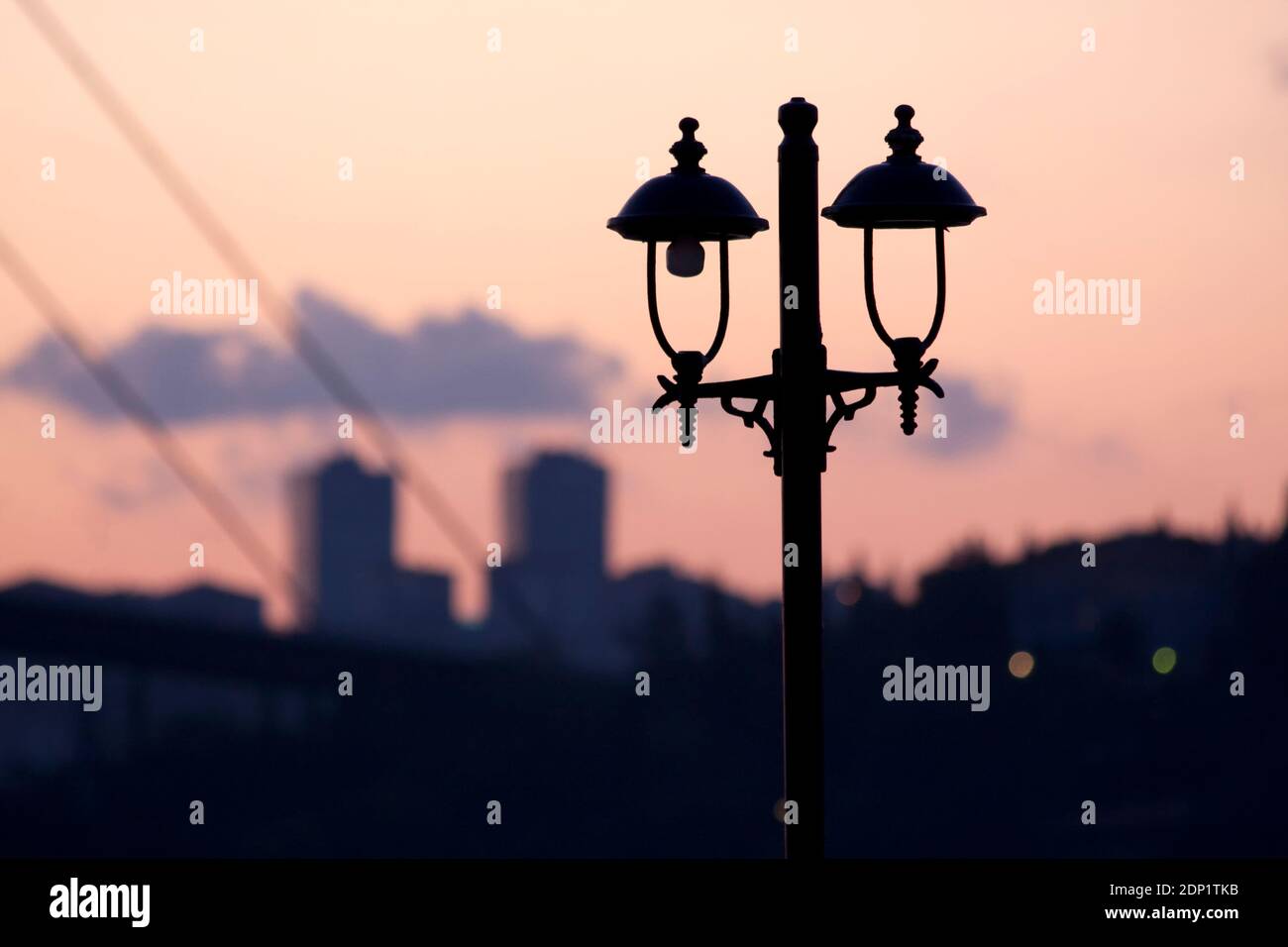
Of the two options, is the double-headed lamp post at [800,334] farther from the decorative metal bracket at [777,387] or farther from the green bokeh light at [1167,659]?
the green bokeh light at [1167,659]

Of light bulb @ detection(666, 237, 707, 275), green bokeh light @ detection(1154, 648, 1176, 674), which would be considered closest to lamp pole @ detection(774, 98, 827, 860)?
light bulb @ detection(666, 237, 707, 275)

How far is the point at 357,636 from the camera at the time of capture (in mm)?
175875

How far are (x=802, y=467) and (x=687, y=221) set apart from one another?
131cm

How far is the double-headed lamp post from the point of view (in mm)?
7398

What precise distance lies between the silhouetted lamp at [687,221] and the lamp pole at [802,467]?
378 mm

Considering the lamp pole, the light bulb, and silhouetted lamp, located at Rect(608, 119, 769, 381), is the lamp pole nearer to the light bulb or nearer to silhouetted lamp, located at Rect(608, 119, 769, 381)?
silhouetted lamp, located at Rect(608, 119, 769, 381)

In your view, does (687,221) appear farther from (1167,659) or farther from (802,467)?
(1167,659)

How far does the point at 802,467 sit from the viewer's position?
7.48 m

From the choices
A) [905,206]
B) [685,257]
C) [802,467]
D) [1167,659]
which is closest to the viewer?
[802,467]

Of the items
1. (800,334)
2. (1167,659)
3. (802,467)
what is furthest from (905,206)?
(1167,659)

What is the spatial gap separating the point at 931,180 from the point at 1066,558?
16901 centimetres

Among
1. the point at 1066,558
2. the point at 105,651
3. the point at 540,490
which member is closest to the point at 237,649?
the point at 105,651

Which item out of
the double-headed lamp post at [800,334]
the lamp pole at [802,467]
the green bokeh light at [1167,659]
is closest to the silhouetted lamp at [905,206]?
the double-headed lamp post at [800,334]
